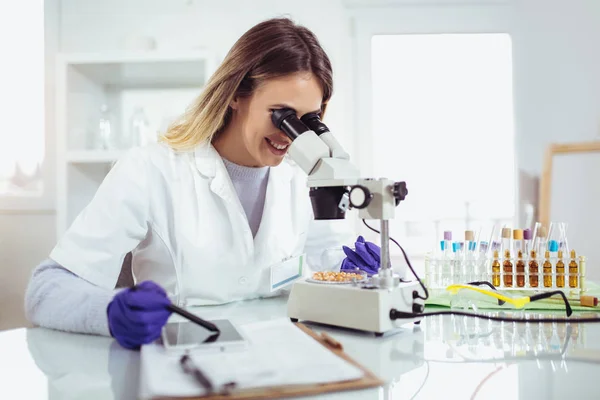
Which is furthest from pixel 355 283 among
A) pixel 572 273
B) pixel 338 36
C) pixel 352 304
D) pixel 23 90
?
pixel 23 90

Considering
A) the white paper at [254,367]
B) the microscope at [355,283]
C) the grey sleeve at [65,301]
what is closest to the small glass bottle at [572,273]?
the microscope at [355,283]

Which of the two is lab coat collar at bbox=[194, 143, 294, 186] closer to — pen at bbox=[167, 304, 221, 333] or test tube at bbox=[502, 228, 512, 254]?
pen at bbox=[167, 304, 221, 333]

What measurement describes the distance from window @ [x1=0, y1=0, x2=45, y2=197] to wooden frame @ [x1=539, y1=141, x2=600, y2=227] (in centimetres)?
301

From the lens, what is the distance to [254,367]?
71cm

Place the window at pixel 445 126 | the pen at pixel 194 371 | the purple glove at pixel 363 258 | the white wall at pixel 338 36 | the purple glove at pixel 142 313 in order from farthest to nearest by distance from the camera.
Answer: the window at pixel 445 126 < the white wall at pixel 338 36 < the purple glove at pixel 363 258 < the purple glove at pixel 142 313 < the pen at pixel 194 371

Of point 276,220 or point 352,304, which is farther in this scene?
point 276,220

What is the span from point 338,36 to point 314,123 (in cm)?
205

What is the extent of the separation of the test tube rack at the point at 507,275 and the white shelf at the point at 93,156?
1873mm

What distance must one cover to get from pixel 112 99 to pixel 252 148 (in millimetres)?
1900

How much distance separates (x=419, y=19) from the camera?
3232 millimetres

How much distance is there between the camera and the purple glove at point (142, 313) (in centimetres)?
81

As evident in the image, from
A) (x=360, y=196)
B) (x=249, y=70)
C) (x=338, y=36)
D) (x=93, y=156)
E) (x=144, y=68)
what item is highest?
(x=338, y=36)

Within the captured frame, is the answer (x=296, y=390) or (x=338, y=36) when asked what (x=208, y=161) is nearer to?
(x=296, y=390)

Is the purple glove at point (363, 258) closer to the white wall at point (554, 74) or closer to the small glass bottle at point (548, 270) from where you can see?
the small glass bottle at point (548, 270)
